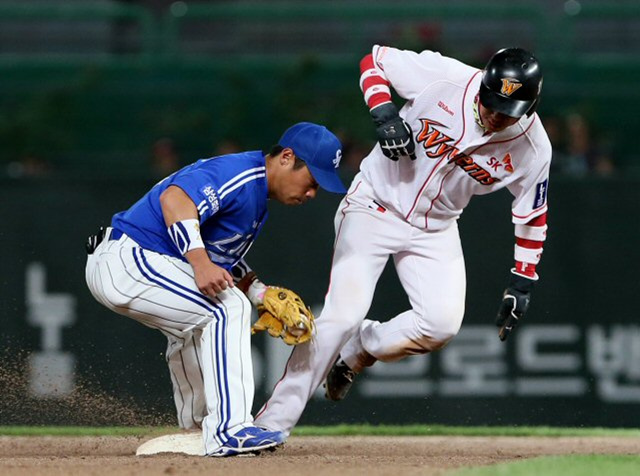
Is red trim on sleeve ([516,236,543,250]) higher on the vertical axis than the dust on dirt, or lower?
higher

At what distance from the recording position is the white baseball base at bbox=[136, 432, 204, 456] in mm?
5781

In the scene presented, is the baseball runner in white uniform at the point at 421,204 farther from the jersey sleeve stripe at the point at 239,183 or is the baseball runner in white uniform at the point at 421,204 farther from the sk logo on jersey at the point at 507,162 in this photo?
the jersey sleeve stripe at the point at 239,183

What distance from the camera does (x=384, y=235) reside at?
617cm

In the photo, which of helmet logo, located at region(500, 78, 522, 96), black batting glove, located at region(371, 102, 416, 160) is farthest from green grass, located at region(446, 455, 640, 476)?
helmet logo, located at region(500, 78, 522, 96)

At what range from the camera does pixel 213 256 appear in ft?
19.0

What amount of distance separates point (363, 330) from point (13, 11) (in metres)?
5.77

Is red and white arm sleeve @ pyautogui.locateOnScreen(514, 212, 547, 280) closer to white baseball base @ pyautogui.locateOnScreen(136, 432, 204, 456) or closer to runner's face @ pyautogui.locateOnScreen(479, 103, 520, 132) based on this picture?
runner's face @ pyautogui.locateOnScreen(479, 103, 520, 132)

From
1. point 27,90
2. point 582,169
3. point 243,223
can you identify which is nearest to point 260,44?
point 27,90

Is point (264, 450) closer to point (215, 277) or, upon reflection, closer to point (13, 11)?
point (215, 277)

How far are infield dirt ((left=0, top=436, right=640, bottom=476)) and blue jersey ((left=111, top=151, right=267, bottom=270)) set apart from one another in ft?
3.22

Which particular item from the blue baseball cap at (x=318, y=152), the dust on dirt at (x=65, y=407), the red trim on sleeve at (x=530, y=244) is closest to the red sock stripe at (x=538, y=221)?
the red trim on sleeve at (x=530, y=244)

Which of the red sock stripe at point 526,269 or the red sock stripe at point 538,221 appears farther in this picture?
→ the red sock stripe at point 526,269

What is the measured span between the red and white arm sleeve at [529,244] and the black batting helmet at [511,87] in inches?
27.1

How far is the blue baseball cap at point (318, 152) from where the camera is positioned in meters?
5.62
